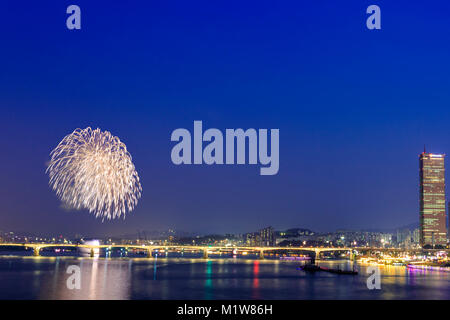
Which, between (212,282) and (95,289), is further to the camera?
(212,282)

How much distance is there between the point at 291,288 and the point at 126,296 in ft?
110

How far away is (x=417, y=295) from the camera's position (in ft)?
275
